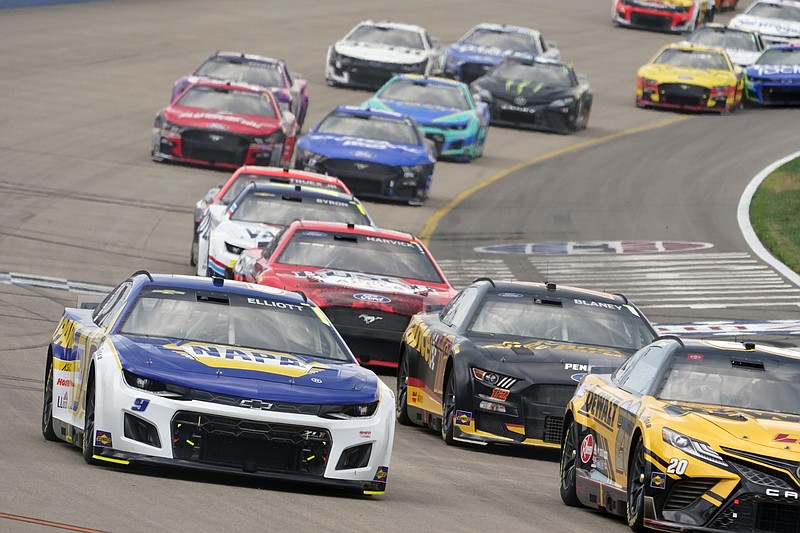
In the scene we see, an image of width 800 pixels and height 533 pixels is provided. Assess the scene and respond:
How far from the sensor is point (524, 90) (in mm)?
37156

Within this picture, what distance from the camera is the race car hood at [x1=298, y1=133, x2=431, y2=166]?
2873 centimetres

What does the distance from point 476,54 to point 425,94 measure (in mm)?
7322

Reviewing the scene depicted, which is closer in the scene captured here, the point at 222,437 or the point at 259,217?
the point at 222,437

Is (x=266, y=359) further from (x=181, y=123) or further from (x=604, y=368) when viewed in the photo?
(x=181, y=123)

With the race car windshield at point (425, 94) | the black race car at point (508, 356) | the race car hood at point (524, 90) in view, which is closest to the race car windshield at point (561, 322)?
the black race car at point (508, 356)

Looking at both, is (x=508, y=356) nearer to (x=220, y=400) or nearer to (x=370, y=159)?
(x=220, y=400)

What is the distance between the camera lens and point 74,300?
19688mm

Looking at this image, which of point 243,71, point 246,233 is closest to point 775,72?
point 243,71

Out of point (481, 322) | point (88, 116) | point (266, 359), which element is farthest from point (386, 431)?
point (88, 116)

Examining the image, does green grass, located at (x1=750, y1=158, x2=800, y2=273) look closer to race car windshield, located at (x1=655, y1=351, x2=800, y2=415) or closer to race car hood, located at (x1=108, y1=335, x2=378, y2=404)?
race car windshield, located at (x1=655, y1=351, x2=800, y2=415)

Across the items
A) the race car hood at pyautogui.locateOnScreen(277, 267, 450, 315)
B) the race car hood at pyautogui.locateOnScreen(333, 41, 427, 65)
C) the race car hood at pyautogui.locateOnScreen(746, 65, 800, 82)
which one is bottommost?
the race car hood at pyautogui.locateOnScreen(746, 65, 800, 82)

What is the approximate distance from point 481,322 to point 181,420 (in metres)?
4.53

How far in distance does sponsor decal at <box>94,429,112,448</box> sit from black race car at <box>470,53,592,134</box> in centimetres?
2640

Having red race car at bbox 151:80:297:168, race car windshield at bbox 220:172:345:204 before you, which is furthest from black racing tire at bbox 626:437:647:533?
red race car at bbox 151:80:297:168
